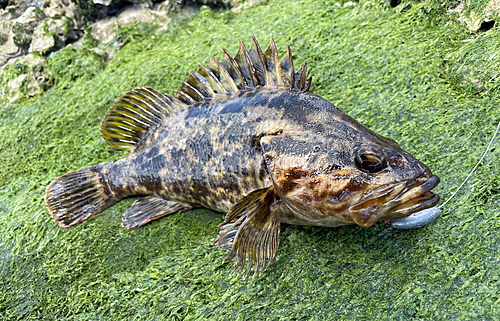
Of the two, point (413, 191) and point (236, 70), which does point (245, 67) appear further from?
point (413, 191)

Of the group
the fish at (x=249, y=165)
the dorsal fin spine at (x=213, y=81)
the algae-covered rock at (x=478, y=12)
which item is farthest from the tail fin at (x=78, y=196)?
the algae-covered rock at (x=478, y=12)

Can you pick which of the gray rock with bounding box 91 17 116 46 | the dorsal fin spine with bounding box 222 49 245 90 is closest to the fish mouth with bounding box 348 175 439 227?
the dorsal fin spine with bounding box 222 49 245 90

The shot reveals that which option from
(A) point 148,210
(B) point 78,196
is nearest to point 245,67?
(A) point 148,210

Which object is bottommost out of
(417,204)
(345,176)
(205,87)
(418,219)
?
(418,219)

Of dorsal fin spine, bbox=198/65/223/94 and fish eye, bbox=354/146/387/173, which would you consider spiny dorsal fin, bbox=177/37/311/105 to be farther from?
fish eye, bbox=354/146/387/173

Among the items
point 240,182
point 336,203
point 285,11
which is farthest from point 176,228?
point 285,11

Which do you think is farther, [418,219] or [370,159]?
[418,219]
